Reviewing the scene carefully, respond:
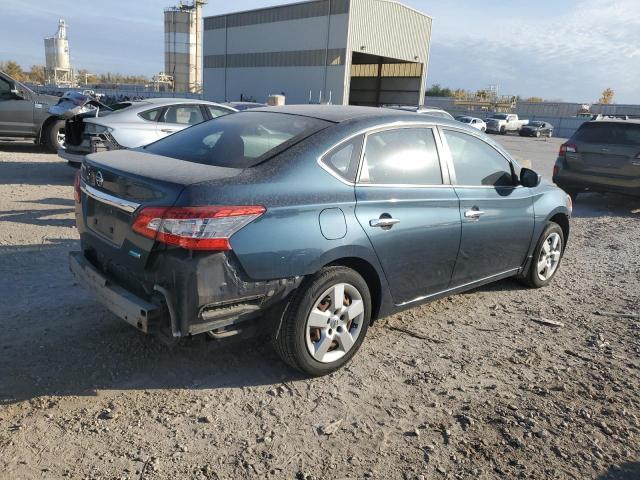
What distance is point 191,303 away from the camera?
109 inches

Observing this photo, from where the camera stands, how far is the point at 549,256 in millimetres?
5418

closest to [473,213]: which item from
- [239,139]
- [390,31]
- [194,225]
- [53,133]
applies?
[239,139]

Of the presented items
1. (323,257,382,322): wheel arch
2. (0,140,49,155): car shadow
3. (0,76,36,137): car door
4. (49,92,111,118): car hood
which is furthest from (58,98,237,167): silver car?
(323,257,382,322): wheel arch

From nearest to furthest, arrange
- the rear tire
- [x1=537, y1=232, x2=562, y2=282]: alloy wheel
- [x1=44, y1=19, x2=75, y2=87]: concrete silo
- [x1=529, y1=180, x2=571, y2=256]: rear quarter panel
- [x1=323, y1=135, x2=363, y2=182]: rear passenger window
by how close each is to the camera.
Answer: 1. [x1=323, y1=135, x2=363, y2=182]: rear passenger window
2. [x1=529, y1=180, x2=571, y2=256]: rear quarter panel
3. [x1=537, y1=232, x2=562, y2=282]: alloy wheel
4. the rear tire
5. [x1=44, y1=19, x2=75, y2=87]: concrete silo

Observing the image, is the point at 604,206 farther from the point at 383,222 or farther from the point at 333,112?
the point at 383,222

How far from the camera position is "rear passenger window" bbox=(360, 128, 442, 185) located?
355 cm

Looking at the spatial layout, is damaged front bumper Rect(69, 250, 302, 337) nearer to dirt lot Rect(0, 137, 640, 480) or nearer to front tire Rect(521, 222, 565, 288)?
dirt lot Rect(0, 137, 640, 480)

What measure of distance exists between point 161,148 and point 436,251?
2.12m

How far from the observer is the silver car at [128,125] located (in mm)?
8320

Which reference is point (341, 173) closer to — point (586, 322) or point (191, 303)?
point (191, 303)

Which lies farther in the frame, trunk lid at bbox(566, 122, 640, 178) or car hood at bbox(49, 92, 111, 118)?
car hood at bbox(49, 92, 111, 118)

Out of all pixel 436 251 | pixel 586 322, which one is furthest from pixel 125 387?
pixel 586 322

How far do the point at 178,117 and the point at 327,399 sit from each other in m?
7.40

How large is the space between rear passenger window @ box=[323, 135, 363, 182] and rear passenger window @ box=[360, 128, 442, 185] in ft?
0.22
